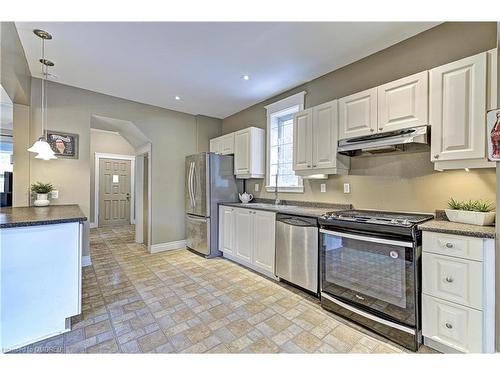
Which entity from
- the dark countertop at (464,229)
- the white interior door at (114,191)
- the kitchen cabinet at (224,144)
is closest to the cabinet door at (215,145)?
the kitchen cabinet at (224,144)

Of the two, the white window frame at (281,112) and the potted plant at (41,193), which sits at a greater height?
the white window frame at (281,112)

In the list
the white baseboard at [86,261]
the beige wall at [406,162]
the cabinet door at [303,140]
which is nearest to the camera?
the beige wall at [406,162]

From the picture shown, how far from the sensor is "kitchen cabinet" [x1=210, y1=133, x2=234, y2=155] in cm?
415

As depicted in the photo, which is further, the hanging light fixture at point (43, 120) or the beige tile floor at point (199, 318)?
the hanging light fixture at point (43, 120)

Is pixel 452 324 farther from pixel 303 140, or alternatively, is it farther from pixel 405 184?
pixel 303 140

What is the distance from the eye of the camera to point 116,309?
7.37 ft

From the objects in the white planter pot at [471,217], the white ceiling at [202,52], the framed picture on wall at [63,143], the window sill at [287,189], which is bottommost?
the white planter pot at [471,217]

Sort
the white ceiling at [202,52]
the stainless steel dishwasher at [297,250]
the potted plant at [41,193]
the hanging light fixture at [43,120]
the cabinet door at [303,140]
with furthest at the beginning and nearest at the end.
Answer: the potted plant at [41,193]
the cabinet door at [303,140]
the stainless steel dishwasher at [297,250]
the hanging light fixture at [43,120]
the white ceiling at [202,52]

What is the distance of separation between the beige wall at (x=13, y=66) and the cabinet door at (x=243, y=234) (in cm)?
292

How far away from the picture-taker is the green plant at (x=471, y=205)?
1.74m

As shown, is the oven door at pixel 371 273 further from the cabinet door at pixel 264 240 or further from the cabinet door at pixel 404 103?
the cabinet door at pixel 404 103

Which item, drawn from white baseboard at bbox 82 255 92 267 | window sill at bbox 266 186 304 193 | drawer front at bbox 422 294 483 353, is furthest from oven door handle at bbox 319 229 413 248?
white baseboard at bbox 82 255 92 267
